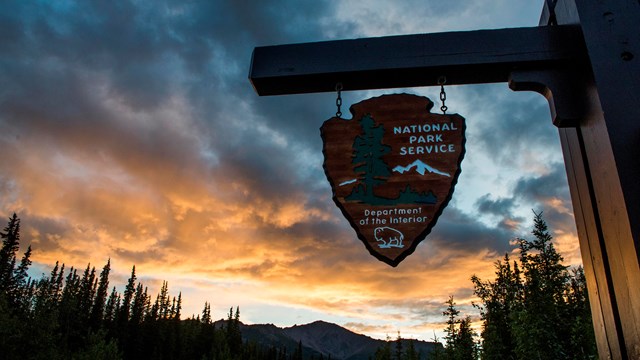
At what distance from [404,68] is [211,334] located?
107m

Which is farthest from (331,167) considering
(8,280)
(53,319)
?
(8,280)

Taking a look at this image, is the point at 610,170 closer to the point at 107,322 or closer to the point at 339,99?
the point at 339,99

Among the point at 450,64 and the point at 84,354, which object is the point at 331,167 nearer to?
the point at 450,64

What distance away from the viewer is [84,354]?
3909 cm

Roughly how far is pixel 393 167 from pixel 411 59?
100 cm

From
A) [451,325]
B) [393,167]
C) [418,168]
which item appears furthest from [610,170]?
[451,325]

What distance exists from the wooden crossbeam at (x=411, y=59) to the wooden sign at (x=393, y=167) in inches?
10.2

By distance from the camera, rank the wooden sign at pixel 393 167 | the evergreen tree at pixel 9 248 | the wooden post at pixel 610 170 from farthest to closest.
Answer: the evergreen tree at pixel 9 248
the wooden sign at pixel 393 167
the wooden post at pixel 610 170

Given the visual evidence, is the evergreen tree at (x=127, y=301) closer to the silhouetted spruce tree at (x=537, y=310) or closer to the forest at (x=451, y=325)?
the forest at (x=451, y=325)

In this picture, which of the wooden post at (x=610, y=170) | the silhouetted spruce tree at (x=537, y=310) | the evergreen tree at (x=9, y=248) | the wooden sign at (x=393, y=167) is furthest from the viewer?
the evergreen tree at (x=9, y=248)

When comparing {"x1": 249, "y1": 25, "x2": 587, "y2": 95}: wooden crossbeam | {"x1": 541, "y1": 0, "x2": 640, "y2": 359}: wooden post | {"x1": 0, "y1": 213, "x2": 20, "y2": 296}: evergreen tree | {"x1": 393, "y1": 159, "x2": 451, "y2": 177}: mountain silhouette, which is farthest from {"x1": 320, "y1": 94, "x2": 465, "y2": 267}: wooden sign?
{"x1": 0, "y1": 213, "x2": 20, "y2": 296}: evergreen tree

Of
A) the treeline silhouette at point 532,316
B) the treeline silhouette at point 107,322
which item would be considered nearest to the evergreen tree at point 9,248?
the treeline silhouette at point 107,322

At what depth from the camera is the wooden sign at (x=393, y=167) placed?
3666 millimetres

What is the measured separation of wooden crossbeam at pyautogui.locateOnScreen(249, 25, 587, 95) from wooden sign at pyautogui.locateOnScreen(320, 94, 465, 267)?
259mm
